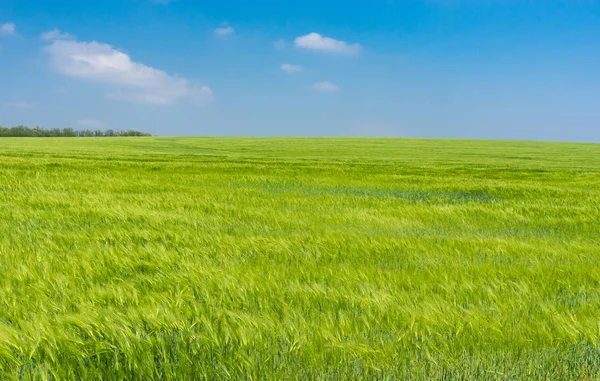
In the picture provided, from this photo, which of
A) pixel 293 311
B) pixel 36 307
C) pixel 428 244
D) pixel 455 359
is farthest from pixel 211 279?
pixel 428 244

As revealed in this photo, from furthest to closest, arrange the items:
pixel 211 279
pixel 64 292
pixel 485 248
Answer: pixel 485 248
pixel 211 279
pixel 64 292

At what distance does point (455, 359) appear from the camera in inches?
95.4

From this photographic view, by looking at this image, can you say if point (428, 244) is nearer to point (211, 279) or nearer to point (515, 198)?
point (211, 279)

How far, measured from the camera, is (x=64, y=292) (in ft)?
10.7

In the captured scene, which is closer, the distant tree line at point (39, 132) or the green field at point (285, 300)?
the green field at point (285, 300)

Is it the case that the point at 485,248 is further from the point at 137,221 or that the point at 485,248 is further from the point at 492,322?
the point at 137,221

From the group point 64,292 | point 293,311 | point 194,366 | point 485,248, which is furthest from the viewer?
point 485,248

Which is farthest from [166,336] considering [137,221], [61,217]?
[61,217]

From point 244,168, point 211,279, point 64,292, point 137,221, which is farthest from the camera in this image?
point 244,168

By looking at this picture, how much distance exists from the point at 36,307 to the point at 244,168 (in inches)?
629

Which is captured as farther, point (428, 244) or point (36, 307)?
point (428, 244)

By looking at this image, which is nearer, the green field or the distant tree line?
the green field

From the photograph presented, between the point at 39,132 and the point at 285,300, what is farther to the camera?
the point at 39,132

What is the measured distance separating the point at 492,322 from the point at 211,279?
195 cm
